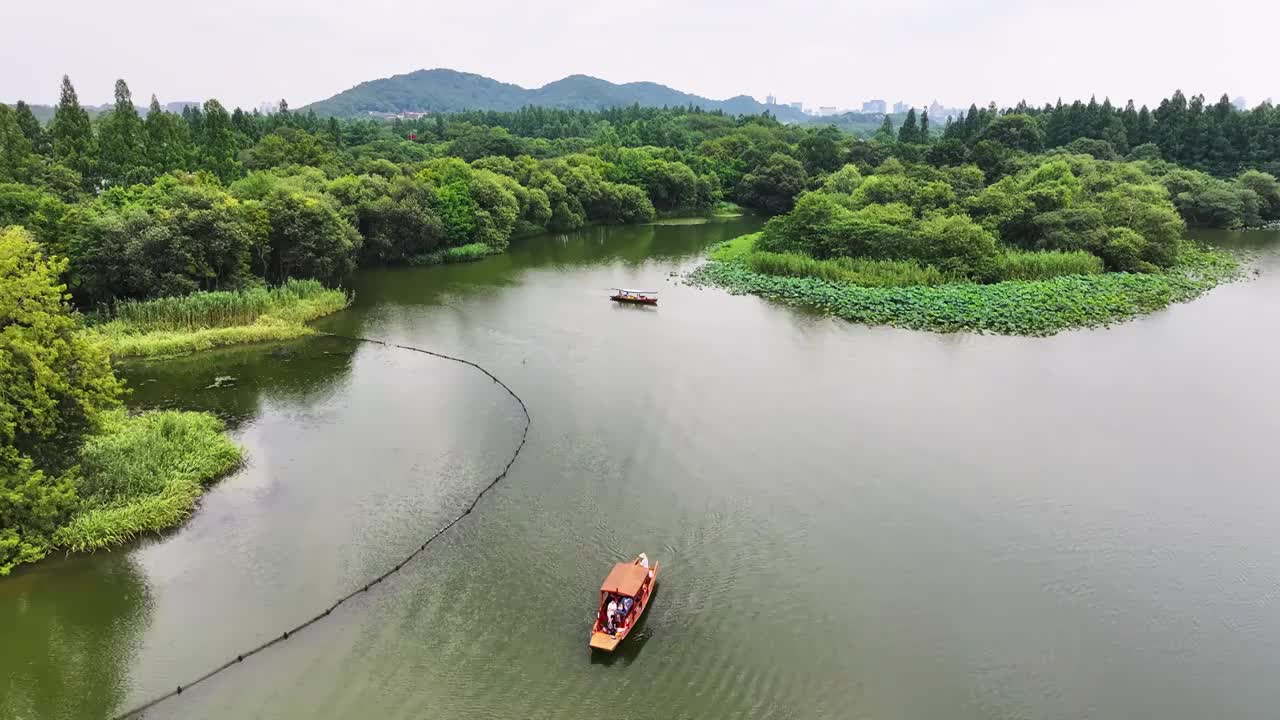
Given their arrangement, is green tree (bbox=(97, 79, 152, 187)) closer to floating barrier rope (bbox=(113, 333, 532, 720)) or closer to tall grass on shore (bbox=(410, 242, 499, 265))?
tall grass on shore (bbox=(410, 242, 499, 265))

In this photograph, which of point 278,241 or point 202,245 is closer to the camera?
point 202,245

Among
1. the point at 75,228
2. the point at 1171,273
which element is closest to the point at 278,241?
the point at 75,228

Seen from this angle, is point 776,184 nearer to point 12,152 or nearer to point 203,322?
point 203,322

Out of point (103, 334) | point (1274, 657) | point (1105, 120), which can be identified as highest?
point (1105, 120)

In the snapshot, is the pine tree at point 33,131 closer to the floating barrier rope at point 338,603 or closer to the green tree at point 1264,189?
the floating barrier rope at point 338,603

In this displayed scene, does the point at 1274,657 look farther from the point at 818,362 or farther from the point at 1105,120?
the point at 1105,120

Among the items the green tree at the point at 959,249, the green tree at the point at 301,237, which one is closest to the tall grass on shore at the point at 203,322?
the green tree at the point at 301,237

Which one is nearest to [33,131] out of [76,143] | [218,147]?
[76,143]
